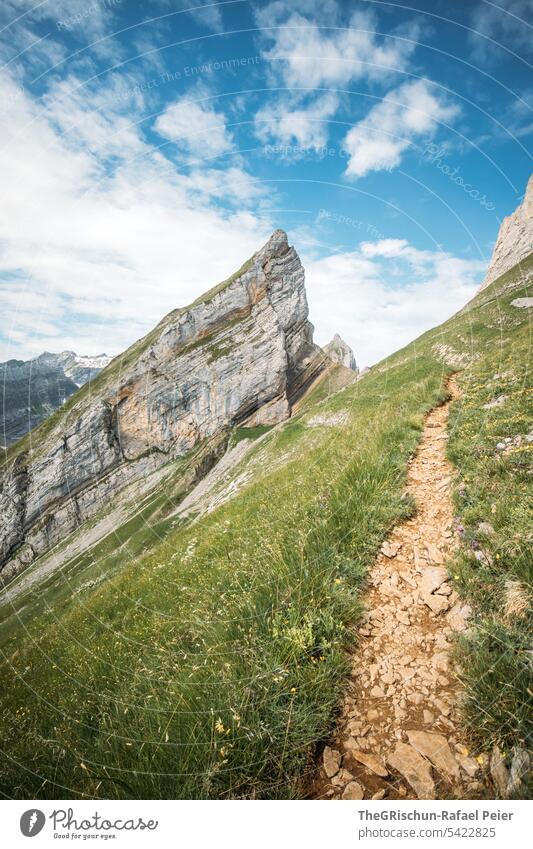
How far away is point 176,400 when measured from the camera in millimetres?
112375

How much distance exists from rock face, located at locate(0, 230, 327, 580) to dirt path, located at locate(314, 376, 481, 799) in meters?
93.6

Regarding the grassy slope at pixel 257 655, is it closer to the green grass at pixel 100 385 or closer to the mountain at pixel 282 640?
the mountain at pixel 282 640

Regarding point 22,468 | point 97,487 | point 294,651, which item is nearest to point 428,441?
point 294,651

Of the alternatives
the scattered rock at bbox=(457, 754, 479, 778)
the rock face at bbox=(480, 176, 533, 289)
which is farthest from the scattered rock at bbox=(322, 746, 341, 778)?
the rock face at bbox=(480, 176, 533, 289)

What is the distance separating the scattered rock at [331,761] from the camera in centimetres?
258

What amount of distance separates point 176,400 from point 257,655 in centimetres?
11353

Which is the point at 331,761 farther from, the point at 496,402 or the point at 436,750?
the point at 496,402

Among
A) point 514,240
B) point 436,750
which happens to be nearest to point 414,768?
point 436,750

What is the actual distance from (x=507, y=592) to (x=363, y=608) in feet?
4.79

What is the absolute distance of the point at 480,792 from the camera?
7.95 feet

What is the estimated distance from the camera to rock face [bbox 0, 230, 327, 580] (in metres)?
102

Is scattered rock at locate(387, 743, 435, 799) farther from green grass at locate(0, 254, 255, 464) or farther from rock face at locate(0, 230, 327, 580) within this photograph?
green grass at locate(0, 254, 255, 464)

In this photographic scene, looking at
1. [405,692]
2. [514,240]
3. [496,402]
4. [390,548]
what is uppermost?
[514,240]

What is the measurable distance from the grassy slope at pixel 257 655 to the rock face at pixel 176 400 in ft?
300
